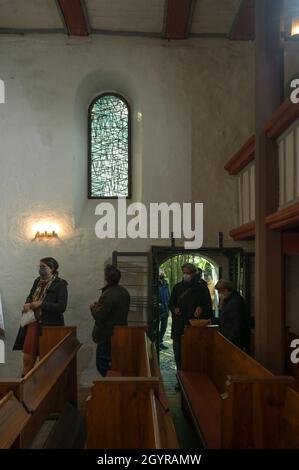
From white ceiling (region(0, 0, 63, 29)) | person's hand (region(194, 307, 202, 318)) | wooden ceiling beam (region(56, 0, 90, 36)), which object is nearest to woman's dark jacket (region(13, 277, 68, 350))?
person's hand (region(194, 307, 202, 318))

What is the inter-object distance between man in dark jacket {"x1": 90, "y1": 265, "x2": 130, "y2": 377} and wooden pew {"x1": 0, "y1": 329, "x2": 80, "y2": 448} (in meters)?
0.29

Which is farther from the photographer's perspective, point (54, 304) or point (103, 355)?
point (54, 304)

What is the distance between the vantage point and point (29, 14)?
22.8ft

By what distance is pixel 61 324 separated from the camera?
18.7 ft

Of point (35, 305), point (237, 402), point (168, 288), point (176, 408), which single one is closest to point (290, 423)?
point (237, 402)

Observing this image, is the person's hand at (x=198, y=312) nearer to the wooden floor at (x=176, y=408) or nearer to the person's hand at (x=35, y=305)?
the wooden floor at (x=176, y=408)

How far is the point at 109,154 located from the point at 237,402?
18.1 ft

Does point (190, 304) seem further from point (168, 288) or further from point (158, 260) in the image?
point (168, 288)

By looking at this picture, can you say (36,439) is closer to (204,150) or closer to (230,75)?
(204,150)

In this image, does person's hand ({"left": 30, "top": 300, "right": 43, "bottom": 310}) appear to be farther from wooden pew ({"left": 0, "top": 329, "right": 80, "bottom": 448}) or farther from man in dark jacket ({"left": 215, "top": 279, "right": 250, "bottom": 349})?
man in dark jacket ({"left": 215, "top": 279, "right": 250, "bottom": 349})

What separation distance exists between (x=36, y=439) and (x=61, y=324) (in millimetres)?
1714

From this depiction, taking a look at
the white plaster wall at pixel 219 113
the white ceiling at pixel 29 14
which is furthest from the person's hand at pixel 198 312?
the white ceiling at pixel 29 14

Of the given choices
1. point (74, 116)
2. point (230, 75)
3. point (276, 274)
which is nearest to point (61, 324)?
point (276, 274)

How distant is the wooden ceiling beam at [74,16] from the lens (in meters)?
6.58
